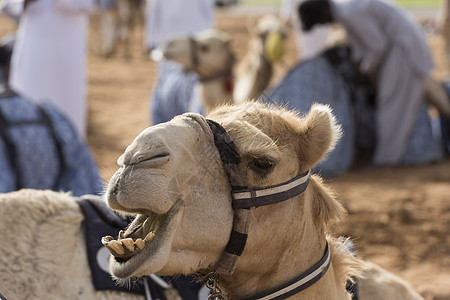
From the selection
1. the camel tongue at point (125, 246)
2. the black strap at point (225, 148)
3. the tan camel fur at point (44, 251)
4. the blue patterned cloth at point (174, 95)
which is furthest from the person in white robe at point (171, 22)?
the camel tongue at point (125, 246)

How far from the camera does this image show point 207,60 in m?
6.66

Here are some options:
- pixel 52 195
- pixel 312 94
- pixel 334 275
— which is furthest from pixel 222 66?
pixel 334 275

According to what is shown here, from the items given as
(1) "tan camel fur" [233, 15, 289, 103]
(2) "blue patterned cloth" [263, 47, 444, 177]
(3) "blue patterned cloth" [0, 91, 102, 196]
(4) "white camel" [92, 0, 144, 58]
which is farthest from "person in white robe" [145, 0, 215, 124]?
(4) "white camel" [92, 0, 144, 58]

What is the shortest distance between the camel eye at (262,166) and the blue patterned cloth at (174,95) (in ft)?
15.6

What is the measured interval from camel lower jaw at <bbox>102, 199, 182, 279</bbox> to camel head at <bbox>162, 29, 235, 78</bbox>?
16.2 feet

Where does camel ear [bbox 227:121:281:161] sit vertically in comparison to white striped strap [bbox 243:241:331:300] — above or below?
above

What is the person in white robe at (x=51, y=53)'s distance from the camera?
5.70 metres

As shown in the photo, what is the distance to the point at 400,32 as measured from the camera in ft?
23.0

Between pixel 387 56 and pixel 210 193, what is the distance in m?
5.66

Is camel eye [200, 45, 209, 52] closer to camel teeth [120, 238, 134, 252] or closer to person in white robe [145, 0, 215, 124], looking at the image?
person in white robe [145, 0, 215, 124]

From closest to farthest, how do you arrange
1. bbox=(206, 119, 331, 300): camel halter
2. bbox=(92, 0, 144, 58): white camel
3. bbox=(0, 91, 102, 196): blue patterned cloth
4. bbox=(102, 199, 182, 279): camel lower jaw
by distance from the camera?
bbox=(102, 199, 182, 279): camel lower jaw → bbox=(206, 119, 331, 300): camel halter → bbox=(0, 91, 102, 196): blue patterned cloth → bbox=(92, 0, 144, 58): white camel

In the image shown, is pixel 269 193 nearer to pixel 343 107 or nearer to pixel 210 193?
pixel 210 193

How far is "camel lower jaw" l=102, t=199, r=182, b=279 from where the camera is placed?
5.47 ft

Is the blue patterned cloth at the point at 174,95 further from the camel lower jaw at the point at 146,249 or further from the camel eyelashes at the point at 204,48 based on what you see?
the camel lower jaw at the point at 146,249
